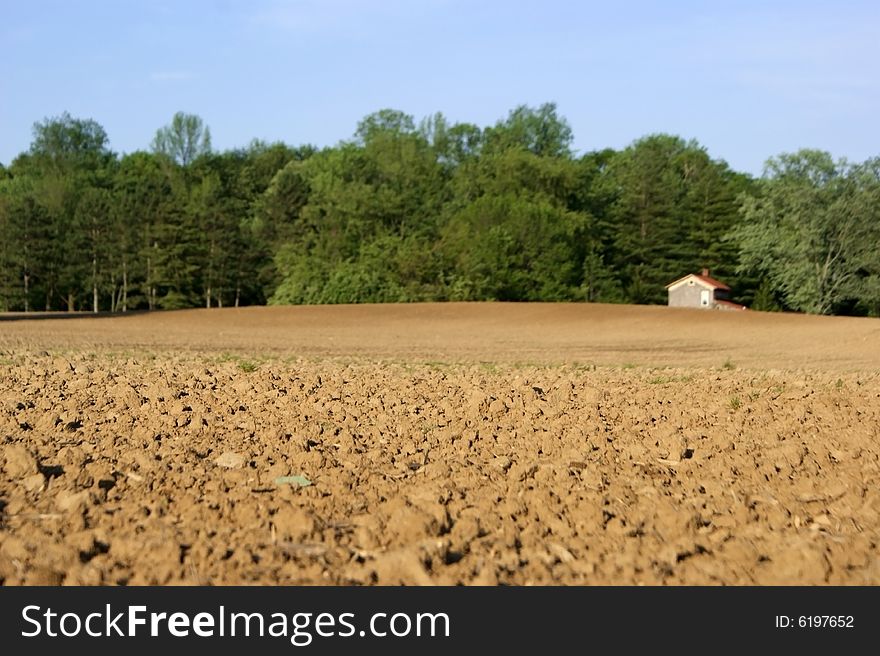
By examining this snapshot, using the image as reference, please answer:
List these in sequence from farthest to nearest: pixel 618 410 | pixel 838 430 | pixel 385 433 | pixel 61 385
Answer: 1. pixel 61 385
2. pixel 618 410
3. pixel 838 430
4. pixel 385 433

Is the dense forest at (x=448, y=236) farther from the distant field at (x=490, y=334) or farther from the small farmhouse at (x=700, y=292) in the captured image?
the distant field at (x=490, y=334)

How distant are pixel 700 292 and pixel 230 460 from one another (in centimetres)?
5777

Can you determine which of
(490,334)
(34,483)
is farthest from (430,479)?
(490,334)

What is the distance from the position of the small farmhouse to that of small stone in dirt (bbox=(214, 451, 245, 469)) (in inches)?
2201

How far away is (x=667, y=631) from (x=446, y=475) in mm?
2461

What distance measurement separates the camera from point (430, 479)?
238 inches

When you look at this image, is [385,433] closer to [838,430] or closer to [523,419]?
[523,419]

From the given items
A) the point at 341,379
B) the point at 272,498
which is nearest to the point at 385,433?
the point at 272,498

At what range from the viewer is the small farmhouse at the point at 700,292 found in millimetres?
60656

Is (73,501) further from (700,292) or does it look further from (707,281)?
(707,281)

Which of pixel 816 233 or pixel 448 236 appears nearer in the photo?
pixel 816 233

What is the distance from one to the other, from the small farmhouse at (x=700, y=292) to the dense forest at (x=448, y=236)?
1.98 meters

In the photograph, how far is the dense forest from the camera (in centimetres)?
6041

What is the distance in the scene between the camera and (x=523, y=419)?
327 inches
